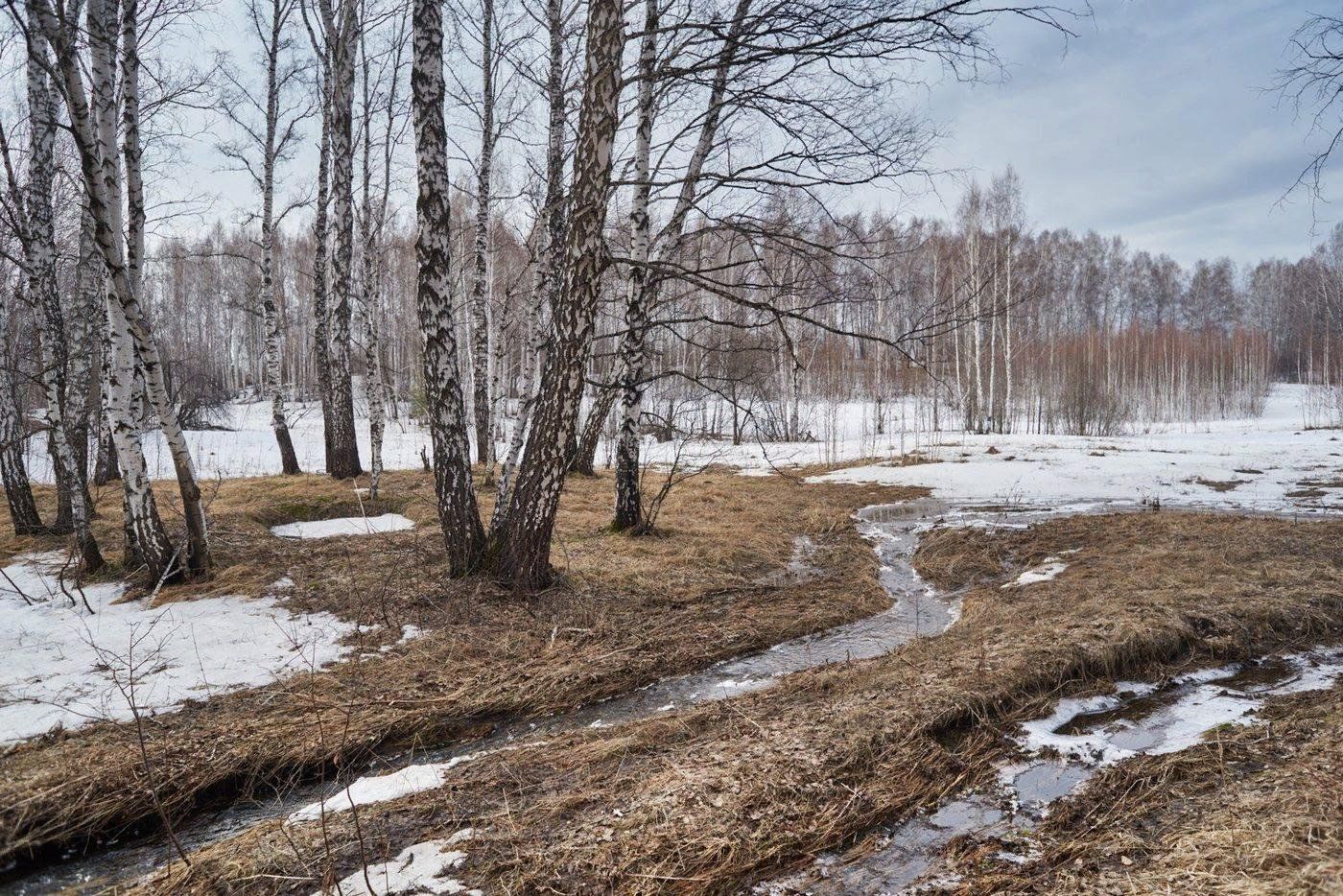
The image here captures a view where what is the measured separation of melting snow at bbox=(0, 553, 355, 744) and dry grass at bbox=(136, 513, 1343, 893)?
Result: 1.73 metres

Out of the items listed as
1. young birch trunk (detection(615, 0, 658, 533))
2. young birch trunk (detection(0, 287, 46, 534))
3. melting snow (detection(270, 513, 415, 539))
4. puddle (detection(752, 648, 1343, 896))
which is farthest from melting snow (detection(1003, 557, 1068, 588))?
young birch trunk (detection(0, 287, 46, 534))

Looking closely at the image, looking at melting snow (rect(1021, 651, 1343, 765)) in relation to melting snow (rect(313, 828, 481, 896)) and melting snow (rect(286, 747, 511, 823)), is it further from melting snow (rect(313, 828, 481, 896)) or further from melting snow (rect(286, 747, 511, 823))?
melting snow (rect(286, 747, 511, 823))

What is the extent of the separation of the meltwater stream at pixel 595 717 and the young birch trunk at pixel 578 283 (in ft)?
6.34

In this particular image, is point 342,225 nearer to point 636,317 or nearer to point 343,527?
point 343,527

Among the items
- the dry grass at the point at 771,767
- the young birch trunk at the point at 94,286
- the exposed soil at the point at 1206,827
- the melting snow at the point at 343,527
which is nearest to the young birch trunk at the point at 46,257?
the young birch trunk at the point at 94,286

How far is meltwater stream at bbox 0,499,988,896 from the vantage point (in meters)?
2.79

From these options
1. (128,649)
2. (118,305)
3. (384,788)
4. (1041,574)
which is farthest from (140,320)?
(1041,574)

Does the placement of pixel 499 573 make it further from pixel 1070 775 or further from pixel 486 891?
pixel 1070 775

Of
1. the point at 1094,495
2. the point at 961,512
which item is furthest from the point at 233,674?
the point at 1094,495

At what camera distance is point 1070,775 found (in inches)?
122

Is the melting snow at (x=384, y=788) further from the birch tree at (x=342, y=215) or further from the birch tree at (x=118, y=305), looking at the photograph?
the birch tree at (x=342, y=215)

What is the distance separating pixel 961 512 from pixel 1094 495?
349 centimetres

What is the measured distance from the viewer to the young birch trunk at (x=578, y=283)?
5145 millimetres

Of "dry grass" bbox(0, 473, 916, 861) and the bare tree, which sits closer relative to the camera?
"dry grass" bbox(0, 473, 916, 861)
